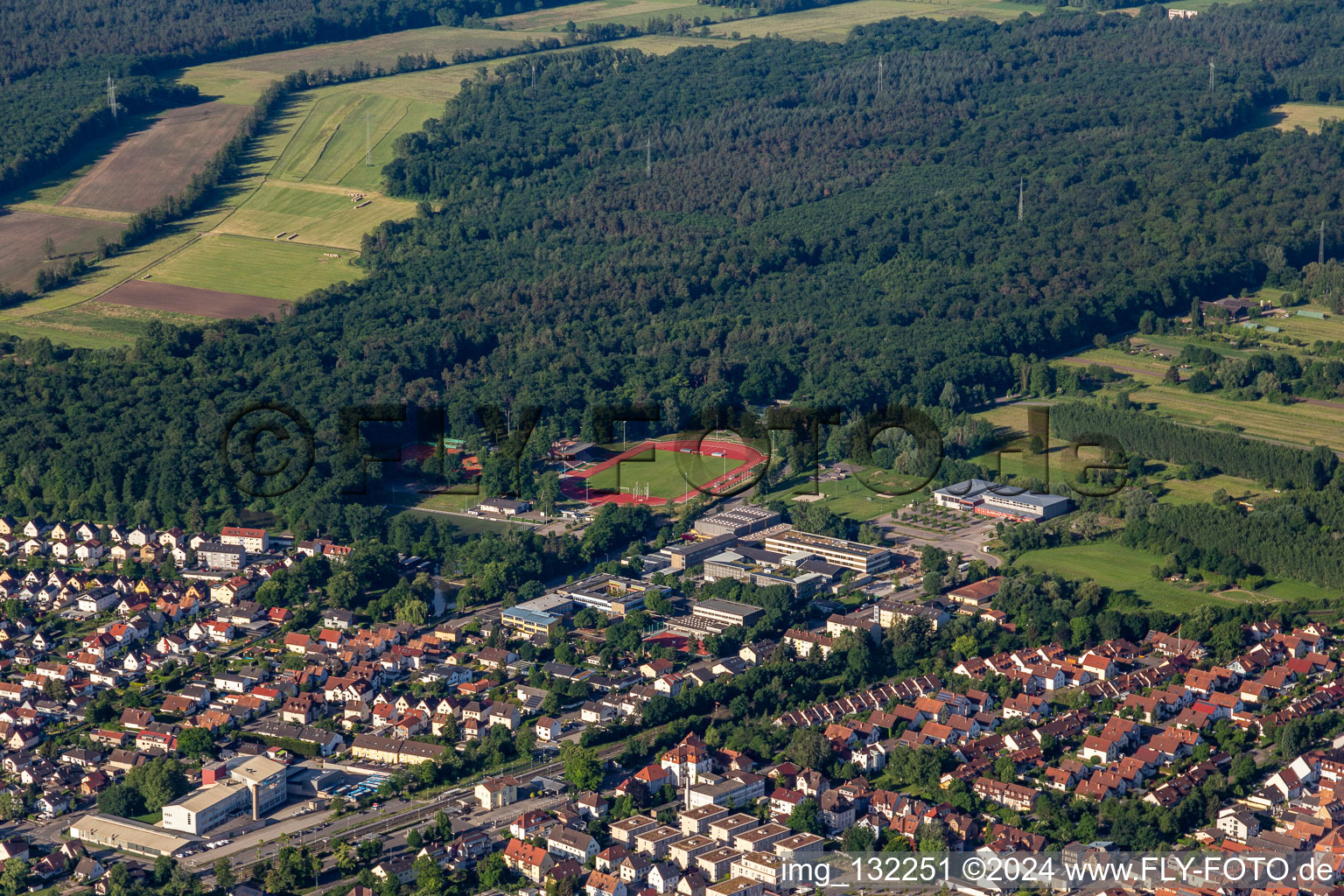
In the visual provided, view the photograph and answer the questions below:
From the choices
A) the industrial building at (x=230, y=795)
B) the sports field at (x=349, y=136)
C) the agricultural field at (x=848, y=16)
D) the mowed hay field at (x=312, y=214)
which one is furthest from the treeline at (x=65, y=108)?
the industrial building at (x=230, y=795)

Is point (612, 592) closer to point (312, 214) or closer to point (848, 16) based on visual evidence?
point (312, 214)

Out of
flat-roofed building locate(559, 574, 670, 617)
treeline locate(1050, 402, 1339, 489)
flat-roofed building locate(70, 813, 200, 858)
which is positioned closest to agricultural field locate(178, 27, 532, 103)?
treeline locate(1050, 402, 1339, 489)

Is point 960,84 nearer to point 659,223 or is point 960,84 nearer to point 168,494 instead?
point 659,223

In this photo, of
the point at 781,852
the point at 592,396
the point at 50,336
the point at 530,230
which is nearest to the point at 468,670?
the point at 781,852

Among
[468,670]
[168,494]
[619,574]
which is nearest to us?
[468,670]

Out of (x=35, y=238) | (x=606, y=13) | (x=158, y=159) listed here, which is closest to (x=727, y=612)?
(x=35, y=238)
